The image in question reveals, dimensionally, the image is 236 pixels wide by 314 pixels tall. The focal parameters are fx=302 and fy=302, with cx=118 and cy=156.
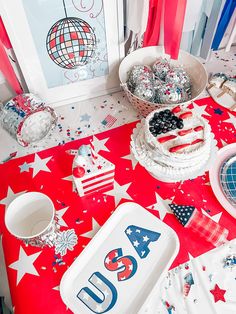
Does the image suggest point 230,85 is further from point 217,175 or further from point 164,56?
point 217,175

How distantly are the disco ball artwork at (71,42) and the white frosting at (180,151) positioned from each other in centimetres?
29

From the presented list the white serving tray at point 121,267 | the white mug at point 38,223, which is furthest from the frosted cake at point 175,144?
the white mug at point 38,223

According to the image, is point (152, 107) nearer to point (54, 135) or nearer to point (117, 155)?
point (117, 155)

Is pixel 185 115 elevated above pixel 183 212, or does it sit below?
above

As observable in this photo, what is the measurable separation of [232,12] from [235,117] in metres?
0.35

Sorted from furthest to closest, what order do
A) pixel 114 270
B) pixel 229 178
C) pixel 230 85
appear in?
1. pixel 230 85
2. pixel 229 178
3. pixel 114 270

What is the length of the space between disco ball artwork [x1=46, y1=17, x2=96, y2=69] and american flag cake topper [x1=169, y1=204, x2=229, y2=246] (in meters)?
0.51

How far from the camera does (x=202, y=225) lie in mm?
732

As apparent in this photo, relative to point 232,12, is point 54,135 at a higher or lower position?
lower

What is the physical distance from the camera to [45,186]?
821 mm

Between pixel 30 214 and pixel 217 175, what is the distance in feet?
1.64

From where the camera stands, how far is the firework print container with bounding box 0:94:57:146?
33.2 inches

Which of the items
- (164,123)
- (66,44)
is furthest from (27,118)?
(164,123)

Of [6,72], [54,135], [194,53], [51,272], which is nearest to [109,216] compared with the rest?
[51,272]
